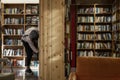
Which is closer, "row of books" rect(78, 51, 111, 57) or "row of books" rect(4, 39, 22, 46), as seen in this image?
"row of books" rect(78, 51, 111, 57)

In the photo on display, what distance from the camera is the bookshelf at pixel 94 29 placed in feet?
28.1

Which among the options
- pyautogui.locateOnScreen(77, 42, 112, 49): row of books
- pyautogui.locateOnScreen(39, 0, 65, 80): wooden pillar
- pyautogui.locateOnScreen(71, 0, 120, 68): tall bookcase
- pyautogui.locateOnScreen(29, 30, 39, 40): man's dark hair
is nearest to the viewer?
pyautogui.locateOnScreen(39, 0, 65, 80): wooden pillar

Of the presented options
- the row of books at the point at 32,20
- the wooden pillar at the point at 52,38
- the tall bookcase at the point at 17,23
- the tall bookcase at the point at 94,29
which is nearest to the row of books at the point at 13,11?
the tall bookcase at the point at 17,23

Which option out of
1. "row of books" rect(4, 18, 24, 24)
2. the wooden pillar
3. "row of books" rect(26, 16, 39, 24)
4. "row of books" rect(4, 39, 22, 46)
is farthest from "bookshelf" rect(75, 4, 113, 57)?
the wooden pillar

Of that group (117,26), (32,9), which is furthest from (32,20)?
(117,26)

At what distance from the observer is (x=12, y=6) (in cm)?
897

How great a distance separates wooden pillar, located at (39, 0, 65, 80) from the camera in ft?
16.5

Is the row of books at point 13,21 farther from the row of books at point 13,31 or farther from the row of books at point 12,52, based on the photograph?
the row of books at point 12,52

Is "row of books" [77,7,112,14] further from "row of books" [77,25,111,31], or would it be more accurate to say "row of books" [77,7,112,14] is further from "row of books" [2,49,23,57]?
"row of books" [2,49,23,57]

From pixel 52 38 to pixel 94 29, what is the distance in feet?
12.6

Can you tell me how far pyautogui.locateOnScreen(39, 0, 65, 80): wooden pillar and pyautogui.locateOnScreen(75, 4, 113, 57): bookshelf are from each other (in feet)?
12.0

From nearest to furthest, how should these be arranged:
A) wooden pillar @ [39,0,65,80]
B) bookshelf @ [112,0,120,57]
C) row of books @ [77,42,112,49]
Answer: wooden pillar @ [39,0,65,80] → bookshelf @ [112,0,120,57] → row of books @ [77,42,112,49]

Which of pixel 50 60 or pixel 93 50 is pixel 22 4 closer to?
pixel 93 50

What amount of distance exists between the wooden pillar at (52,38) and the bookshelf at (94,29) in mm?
3662
